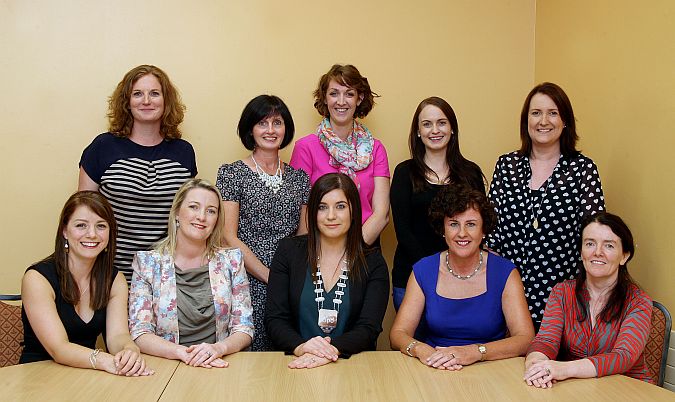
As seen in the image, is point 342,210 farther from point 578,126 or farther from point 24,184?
point 24,184

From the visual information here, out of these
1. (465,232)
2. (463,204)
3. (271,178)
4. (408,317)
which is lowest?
(408,317)

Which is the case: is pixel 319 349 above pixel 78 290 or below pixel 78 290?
below

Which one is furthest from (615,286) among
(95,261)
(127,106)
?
(127,106)

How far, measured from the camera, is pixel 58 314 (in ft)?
8.88

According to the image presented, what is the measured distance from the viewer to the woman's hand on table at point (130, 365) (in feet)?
7.93

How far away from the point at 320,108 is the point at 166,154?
88 centimetres

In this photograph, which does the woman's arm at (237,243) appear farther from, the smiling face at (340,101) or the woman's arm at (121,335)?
the smiling face at (340,101)

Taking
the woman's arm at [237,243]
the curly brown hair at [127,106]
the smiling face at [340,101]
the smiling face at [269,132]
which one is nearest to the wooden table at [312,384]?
the woman's arm at [237,243]

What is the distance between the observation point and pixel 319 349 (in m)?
2.62

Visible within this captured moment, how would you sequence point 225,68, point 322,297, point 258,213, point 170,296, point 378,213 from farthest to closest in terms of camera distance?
1. point 225,68
2. point 378,213
3. point 258,213
4. point 322,297
5. point 170,296

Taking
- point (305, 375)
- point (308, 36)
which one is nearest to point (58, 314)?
point (305, 375)

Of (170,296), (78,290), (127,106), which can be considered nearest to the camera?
(78,290)

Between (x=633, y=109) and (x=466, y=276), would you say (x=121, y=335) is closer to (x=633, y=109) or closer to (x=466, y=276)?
(x=466, y=276)

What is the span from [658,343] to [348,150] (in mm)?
1747
